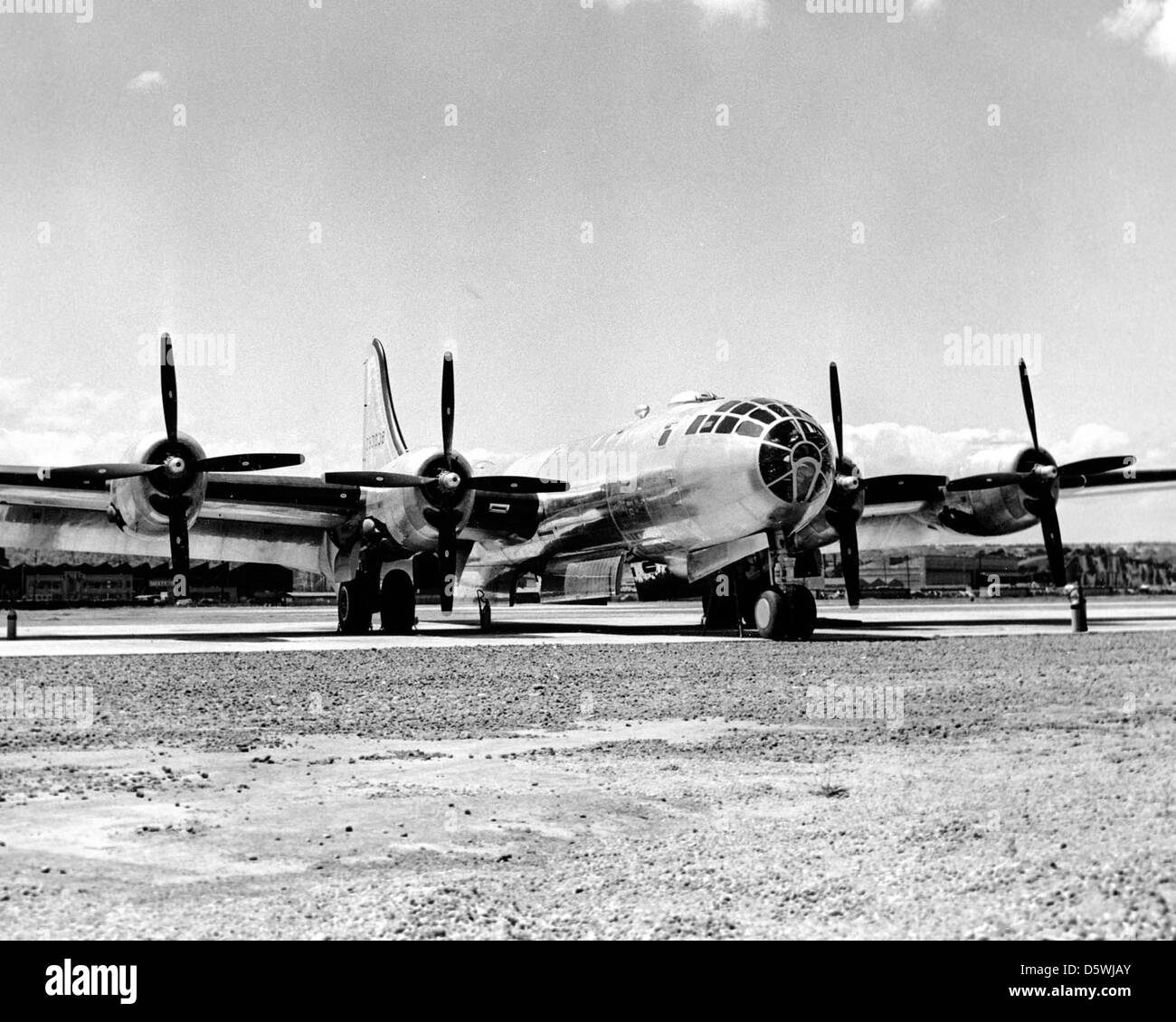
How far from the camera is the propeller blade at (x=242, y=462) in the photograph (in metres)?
24.4

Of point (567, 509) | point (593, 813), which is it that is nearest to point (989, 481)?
point (567, 509)

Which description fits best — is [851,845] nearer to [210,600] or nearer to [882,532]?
[882,532]

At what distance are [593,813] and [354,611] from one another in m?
22.5

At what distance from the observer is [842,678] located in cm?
1627

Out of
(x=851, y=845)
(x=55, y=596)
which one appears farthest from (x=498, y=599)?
(x=55, y=596)

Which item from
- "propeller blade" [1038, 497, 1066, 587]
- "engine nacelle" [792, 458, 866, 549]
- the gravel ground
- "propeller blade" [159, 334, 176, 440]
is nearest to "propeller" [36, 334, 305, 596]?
"propeller blade" [159, 334, 176, 440]

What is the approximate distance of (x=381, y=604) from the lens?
2984cm

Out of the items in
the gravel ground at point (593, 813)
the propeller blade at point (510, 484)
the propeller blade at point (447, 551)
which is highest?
the propeller blade at point (510, 484)

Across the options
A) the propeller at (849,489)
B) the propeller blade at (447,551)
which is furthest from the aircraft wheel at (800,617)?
the propeller blade at (447,551)

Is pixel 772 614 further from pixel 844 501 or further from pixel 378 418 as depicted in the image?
pixel 378 418

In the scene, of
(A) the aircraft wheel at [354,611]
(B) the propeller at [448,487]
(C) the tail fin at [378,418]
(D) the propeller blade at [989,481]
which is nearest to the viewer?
(B) the propeller at [448,487]

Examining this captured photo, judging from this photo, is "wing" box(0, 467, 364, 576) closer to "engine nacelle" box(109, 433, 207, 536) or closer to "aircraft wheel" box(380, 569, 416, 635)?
"engine nacelle" box(109, 433, 207, 536)

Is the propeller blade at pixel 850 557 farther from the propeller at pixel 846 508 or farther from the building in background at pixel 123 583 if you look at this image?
the building in background at pixel 123 583

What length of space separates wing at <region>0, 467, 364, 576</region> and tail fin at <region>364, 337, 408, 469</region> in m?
5.10
